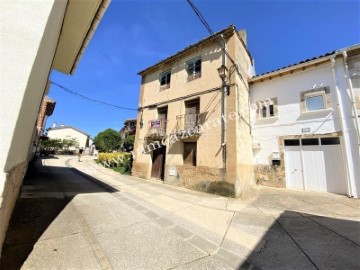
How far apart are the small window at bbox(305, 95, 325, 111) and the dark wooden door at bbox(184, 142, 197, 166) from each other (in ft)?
20.0

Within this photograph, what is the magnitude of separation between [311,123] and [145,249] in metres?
9.48

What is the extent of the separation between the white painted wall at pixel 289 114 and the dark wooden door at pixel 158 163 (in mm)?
5537

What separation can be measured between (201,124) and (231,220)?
5271 mm

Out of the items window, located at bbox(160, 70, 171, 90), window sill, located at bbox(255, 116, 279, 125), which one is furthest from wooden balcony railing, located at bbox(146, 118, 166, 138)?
window sill, located at bbox(255, 116, 279, 125)

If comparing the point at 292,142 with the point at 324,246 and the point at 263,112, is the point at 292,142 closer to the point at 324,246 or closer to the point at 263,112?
the point at 263,112

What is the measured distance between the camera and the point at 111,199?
532 centimetres

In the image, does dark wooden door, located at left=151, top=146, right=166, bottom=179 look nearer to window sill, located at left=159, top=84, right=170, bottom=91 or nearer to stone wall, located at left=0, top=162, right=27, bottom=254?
window sill, located at left=159, top=84, right=170, bottom=91

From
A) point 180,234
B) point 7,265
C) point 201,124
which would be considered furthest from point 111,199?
point 201,124

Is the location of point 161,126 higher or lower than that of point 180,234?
higher

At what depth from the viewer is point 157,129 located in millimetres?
10719

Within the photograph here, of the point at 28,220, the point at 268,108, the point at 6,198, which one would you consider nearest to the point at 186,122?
the point at 268,108

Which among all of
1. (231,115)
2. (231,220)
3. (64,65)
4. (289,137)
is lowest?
(231,220)

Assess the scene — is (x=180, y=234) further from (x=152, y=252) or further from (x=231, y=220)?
(x=231, y=220)

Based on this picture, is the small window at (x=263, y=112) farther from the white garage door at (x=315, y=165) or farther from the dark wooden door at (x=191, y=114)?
the dark wooden door at (x=191, y=114)
